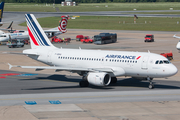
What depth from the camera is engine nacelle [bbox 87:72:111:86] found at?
3831 cm

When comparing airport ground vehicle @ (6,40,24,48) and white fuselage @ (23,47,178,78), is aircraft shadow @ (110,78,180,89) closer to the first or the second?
white fuselage @ (23,47,178,78)

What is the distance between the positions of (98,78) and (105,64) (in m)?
3.78

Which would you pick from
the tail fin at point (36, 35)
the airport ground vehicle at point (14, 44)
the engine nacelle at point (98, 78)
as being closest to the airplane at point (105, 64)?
the engine nacelle at point (98, 78)

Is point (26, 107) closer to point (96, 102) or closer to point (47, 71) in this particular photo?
point (96, 102)

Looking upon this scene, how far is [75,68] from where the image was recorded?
133ft

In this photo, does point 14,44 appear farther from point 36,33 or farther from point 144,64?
point 144,64

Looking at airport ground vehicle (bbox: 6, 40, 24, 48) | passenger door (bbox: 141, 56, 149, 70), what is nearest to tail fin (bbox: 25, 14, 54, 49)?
passenger door (bbox: 141, 56, 149, 70)

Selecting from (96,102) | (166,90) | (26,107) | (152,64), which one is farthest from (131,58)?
(26,107)

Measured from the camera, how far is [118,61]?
40.7 m

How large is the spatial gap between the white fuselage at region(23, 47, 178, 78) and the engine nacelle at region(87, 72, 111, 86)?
1.70 meters

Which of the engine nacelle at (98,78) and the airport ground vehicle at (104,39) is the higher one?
the airport ground vehicle at (104,39)

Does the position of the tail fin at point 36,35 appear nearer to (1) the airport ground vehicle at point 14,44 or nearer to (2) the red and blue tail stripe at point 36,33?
(2) the red and blue tail stripe at point 36,33

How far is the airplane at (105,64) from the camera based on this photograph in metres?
38.7

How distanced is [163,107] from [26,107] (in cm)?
1424
